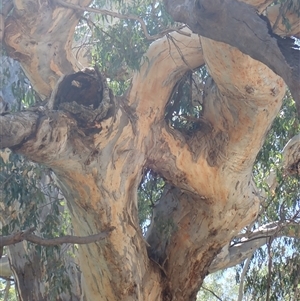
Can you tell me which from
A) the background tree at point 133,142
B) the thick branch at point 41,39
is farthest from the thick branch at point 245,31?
the thick branch at point 41,39

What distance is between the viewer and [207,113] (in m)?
4.93

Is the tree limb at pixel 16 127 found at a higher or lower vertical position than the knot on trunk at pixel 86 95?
lower

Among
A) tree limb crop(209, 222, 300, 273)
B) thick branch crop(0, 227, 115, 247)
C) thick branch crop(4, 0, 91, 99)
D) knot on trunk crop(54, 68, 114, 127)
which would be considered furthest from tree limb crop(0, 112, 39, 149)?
tree limb crop(209, 222, 300, 273)

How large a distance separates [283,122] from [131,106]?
2377 millimetres

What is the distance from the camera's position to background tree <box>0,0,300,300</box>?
3.89m

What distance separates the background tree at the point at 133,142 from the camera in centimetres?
389

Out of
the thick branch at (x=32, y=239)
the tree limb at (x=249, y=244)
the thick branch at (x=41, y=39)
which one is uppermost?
the thick branch at (x=41, y=39)

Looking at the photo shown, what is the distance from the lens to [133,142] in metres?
4.45

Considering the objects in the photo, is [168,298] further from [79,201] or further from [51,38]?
[51,38]

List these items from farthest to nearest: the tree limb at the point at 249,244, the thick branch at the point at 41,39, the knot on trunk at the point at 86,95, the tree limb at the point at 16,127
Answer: the tree limb at the point at 249,244 < the thick branch at the point at 41,39 < the knot on trunk at the point at 86,95 < the tree limb at the point at 16,127

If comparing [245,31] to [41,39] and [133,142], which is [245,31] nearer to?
[133,142]

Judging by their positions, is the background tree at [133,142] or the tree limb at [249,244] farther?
the tree limb at [249,244]

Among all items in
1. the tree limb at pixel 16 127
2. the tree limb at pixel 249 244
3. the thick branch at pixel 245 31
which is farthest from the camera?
the tree limb at pixel 249 244

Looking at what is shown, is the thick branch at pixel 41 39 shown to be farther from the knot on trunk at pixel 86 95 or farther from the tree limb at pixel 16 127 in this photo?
the tree limb at pixel 16 127
